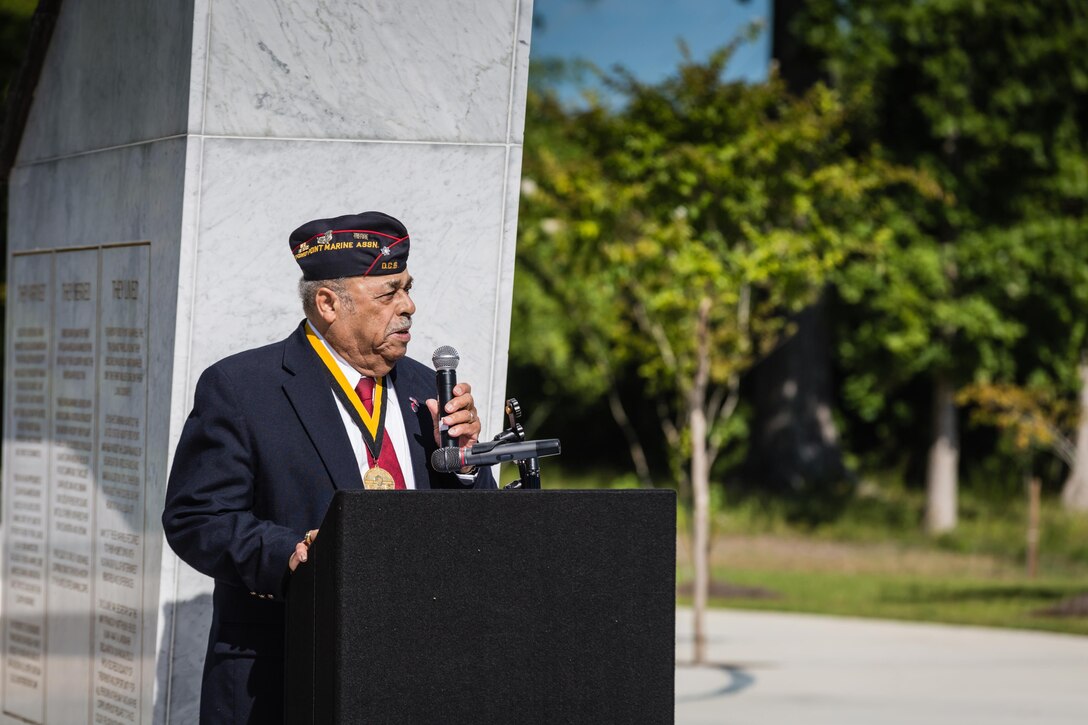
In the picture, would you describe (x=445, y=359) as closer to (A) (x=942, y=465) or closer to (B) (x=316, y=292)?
(B) (x=316, y=292)

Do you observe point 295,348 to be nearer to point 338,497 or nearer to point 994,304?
point 338,497

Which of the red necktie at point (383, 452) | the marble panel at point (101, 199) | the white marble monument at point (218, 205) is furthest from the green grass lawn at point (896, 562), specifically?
the red necktie at point (383, 452)

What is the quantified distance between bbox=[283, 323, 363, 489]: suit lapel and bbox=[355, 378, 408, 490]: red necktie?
7 centimetres

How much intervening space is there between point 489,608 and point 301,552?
16.4 inches

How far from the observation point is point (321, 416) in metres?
3.64

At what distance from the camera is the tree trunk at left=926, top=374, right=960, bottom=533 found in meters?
21.8

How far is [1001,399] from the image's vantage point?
16.9 meters

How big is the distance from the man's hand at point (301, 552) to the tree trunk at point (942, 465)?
19286mm

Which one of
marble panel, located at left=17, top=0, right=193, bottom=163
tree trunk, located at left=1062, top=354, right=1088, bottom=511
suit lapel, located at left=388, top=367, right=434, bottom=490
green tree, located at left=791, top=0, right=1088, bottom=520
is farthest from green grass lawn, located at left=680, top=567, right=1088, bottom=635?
suit lapel, located at left=388, top=367, right=434, bottom=490

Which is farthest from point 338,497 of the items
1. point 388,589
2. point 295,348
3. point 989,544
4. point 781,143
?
point 989,544

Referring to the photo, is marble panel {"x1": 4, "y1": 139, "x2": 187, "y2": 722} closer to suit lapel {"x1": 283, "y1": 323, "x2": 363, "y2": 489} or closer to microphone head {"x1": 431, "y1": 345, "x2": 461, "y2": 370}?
suit lapel {"x1": 283, "y1": 323, "x2": 363, "y2": 489}

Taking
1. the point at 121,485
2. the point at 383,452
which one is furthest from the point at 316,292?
the point at 121,485

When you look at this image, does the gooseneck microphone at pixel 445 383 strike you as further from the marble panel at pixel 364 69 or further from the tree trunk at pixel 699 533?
the tree trunk at pixel 699 533

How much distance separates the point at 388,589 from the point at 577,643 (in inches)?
15.6
